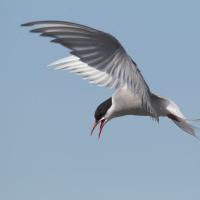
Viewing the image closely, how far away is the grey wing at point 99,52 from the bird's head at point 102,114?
288 centimetres

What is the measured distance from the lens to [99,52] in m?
3.70

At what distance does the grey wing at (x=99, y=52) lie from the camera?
3.49 meters

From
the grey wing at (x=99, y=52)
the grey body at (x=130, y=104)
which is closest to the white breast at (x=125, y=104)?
the grey body at (x=130, y=104)

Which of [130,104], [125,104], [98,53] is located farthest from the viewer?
[125,104]

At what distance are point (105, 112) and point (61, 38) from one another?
367 cm

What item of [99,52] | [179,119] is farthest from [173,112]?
[99,52]

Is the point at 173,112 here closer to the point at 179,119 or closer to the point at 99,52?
the point at 179,119

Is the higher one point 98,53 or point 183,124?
point 98,53

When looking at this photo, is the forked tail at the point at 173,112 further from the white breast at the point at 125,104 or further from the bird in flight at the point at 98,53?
the bird in flight at the point at 98,53

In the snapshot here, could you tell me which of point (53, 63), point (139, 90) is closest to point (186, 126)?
point (53, 63)

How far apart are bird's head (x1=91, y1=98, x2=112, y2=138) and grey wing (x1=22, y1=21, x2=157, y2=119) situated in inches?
114

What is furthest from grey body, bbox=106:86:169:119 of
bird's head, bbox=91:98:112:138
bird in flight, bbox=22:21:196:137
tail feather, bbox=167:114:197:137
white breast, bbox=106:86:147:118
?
bird in flight, bbox=22:21:196:137

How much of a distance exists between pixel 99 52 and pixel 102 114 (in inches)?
144

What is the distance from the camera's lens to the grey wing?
3488 millimetres
